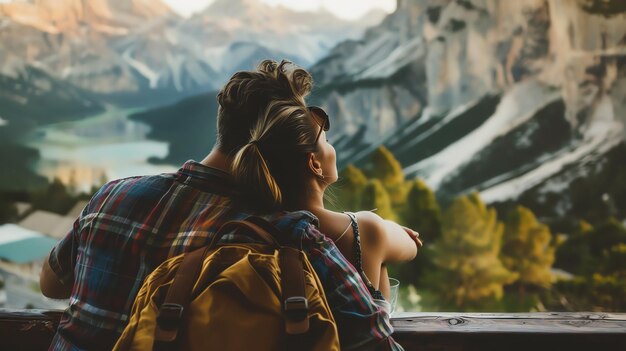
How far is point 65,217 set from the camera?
324 cm

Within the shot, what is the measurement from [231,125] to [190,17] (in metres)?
2.83

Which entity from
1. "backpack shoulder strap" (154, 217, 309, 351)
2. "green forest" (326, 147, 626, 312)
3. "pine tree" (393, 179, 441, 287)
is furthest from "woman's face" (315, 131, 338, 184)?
"pine tree" (393, 179, 441, 287)

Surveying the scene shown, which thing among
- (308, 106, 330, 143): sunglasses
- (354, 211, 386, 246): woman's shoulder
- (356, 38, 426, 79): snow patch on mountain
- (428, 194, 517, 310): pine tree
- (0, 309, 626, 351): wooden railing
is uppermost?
(356, 38, 426, 79): snow patch on mountain

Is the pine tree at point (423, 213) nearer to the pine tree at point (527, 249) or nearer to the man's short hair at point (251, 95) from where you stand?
the pine tree at point (527, 249)

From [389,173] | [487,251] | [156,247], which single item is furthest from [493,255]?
[156,247]

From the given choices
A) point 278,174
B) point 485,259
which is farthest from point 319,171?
point 485,259

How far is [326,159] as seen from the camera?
96 cm

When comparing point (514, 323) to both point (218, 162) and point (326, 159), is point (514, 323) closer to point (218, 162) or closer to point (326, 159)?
point (326, 159)

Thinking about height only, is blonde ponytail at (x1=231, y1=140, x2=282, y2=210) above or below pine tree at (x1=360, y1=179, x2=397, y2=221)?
above

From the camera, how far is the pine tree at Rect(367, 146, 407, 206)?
3.11 meters

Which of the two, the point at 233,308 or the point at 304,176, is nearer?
the point at 233,308

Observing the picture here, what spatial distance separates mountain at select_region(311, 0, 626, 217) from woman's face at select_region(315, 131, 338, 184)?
2.43 m

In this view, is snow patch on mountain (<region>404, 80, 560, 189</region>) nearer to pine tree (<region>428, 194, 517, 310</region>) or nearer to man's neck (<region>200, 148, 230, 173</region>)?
pine tree (<region>428, 194, 517, 310</region>)

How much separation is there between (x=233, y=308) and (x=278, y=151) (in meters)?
0.27
